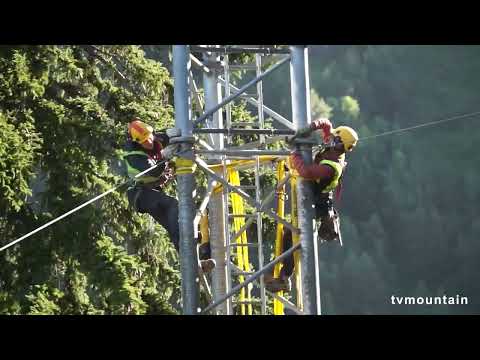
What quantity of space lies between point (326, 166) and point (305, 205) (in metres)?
0.37

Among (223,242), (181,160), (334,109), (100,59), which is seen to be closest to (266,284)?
(223,242)

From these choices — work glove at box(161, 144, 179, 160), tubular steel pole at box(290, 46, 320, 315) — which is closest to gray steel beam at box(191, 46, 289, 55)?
tubular steel pole at box(290, 46, 320, 315)

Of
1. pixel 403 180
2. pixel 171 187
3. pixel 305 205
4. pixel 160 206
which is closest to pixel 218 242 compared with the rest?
pixel 160 206

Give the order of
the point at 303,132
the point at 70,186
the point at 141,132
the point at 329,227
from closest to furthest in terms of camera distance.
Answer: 1. the point at 303,132
2. the point at 141,132
3. the point at 329,227
4. the point at 70,186

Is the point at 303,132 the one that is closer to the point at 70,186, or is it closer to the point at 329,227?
the point at 329,227

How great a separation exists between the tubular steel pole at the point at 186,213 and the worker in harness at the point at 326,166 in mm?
871

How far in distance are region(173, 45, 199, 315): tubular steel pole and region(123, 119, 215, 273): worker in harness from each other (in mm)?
604

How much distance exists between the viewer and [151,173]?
9844 millimetres

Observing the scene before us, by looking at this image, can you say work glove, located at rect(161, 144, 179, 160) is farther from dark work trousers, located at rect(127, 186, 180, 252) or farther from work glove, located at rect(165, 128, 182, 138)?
dark work trousers, located at rect(127, 186, 180, 252)

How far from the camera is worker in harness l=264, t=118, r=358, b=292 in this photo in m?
8.95

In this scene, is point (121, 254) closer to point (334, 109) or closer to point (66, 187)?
point (66, 187)

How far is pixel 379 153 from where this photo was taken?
3950 cm

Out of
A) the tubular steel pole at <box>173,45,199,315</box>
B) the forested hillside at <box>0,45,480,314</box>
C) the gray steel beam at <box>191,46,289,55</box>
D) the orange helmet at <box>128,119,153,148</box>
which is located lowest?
the tubular steel pole at <box>173,45,199,315</box>

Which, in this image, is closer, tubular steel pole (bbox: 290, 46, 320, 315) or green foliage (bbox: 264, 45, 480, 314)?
tubular steel pole (bbox: 290, 46, 320, 315)
